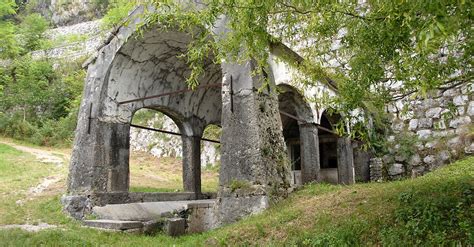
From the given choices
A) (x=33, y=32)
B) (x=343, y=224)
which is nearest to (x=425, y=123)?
(x=343, y=224)

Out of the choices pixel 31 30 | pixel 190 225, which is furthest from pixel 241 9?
pixel 31 30

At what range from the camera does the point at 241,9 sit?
14.3 ft

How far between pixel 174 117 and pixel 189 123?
0.50m

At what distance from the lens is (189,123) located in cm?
1234

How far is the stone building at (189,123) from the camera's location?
7.11 metres

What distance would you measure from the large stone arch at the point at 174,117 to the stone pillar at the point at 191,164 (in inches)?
1.2

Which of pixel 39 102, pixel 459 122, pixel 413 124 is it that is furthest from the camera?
pixel 39 102

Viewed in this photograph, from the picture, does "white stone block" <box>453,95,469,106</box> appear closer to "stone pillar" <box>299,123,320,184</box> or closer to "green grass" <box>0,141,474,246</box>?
"stone pillar" <box>299,123,320,184</box>

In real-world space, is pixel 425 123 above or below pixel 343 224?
above

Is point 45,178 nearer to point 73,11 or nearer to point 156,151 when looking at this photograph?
point 156,151

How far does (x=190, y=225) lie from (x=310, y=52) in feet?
16.3

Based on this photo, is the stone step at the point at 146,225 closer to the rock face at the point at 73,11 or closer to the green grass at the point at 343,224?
the green grass at the point at 343,224

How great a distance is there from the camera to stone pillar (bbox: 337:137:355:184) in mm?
13092

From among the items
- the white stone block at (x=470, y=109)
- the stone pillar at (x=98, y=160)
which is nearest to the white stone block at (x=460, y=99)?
the white stone block at (x=470, y=109)
